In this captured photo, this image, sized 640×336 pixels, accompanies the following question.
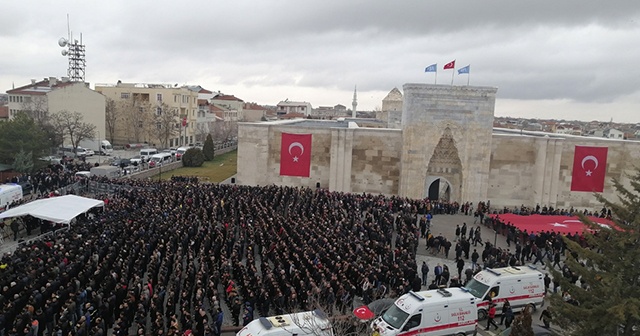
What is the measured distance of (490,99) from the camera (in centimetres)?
3109

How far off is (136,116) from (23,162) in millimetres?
26795

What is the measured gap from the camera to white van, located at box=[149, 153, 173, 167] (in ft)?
144

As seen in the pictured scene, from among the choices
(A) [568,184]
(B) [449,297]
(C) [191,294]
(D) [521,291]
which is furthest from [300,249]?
(A) [568,184]

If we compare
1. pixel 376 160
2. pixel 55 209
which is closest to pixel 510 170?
pixel 376 160

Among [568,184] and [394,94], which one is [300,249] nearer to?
[568,184]

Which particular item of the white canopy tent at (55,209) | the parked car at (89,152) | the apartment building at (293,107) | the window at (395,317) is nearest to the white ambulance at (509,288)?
the window at (395,317)

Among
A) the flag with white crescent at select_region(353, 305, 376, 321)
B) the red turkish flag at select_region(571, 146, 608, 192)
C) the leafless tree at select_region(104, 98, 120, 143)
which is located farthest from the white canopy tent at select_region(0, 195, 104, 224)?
the leafless tree at select_region(104, 98, 120, 143)

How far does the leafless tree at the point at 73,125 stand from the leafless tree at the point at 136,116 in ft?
18.7

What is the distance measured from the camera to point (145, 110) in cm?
5981

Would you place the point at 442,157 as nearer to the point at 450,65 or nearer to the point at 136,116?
the point at 450,65

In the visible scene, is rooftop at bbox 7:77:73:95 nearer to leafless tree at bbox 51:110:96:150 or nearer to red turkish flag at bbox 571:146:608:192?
leafless tree at bbox 51:110:96:150

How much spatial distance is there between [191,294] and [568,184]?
27.0m

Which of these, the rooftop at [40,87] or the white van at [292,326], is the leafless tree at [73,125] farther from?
the white van at [292,326]

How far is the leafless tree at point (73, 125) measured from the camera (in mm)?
50500
